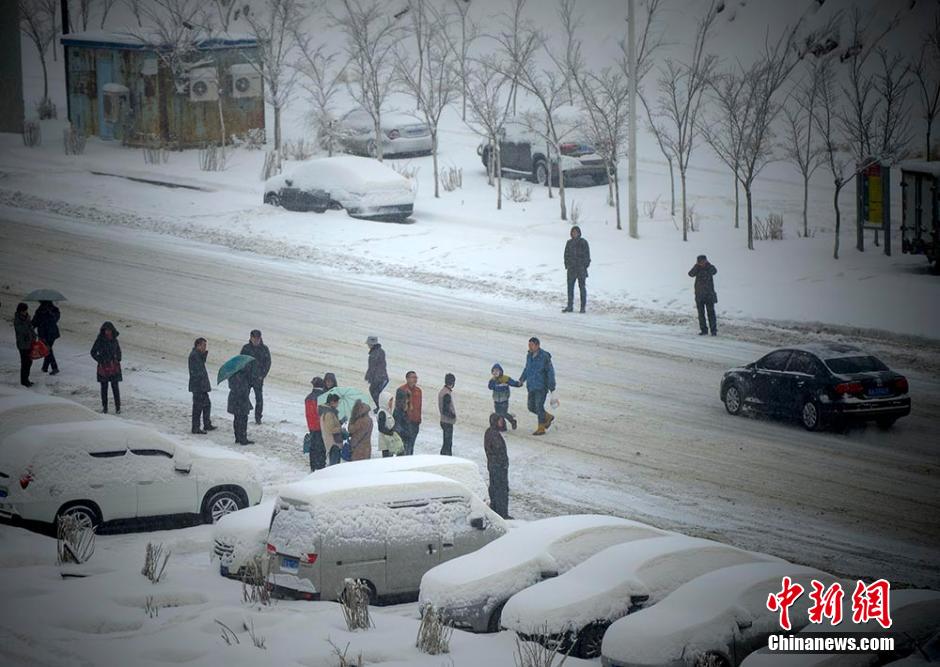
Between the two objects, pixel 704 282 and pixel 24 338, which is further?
pixel 704 282

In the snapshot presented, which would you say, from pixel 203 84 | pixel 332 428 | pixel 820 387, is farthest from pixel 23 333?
pixel 203 84

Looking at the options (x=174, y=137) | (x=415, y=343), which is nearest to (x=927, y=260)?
(x=415, y=343)

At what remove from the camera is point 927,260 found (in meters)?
29.5

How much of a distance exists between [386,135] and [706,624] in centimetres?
3456

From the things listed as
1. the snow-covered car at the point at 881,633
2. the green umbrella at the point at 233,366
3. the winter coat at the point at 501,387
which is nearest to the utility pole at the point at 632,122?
the winter coat at the point at 501,387

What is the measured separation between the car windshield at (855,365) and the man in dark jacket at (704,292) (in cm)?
518

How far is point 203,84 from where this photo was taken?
4431cm

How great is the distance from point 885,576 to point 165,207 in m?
28.6

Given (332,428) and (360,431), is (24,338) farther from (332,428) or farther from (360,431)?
(360,431)

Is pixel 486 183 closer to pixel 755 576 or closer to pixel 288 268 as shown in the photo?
pixel 288 268

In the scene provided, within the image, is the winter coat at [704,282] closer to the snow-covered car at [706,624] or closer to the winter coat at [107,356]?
the winter coat at [107,356]

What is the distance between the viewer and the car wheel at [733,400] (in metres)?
20.7

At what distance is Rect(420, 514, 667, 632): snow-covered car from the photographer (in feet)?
38.1

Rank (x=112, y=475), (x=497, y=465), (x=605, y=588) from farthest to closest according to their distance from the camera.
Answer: (x=497, y=465) < (x=112, y=475) < (x=605, y=588)
